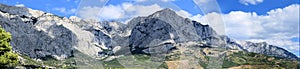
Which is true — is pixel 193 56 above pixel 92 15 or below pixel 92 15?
below

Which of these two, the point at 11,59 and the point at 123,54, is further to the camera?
the point at 11,59

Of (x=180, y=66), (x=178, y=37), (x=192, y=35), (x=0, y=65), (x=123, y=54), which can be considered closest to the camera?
(x=123, y=54)

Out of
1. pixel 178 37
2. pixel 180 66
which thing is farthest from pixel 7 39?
pixel 180 66

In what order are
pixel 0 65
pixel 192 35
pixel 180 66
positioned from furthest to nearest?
pixel 0 65, pixel 192 35, pixel 180 66

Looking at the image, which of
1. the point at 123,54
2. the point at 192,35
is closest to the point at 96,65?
the point at 123,54

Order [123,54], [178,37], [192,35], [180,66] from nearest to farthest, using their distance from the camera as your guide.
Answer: [123,54]
[180,66]
[192,35]
[178,37]

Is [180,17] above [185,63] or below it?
above

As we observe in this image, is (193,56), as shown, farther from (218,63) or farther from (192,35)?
(192,35)

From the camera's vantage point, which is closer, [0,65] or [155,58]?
[155,58]

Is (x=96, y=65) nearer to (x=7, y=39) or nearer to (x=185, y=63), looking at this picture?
(x=185, y=63)
